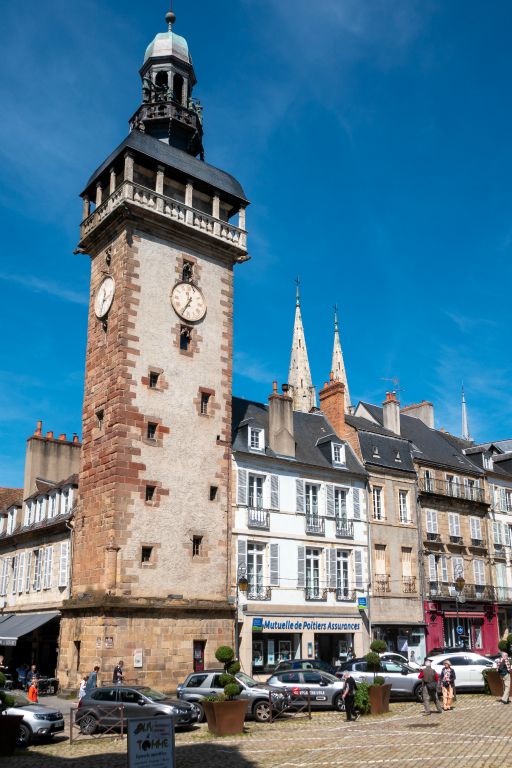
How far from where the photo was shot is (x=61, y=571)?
32500mm

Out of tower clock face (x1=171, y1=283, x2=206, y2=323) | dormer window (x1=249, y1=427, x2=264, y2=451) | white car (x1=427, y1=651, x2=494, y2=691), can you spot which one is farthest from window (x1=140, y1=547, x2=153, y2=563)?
white car (x1=427, y1=651, x2=494, y2=691)

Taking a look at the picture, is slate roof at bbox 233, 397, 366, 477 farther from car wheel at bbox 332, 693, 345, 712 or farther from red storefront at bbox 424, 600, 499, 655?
car wheel at bbox 332, 693, 345, 712

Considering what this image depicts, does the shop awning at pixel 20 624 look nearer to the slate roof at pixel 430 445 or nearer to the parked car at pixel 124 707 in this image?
the parked car at pixel 124 707

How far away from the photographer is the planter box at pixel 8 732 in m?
17.2

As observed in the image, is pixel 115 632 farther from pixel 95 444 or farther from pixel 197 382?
pixel 197 382

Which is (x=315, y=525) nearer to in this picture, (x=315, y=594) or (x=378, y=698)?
(x=315, y=594)

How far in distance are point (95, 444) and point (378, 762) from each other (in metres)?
18.5

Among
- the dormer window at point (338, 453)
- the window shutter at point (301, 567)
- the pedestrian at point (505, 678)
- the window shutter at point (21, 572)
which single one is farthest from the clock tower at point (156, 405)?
the pedestrian at point (505, 678)

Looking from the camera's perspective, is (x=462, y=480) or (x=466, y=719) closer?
(x=466, y=719)

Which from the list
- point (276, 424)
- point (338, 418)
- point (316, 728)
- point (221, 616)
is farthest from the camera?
point (338, 418)

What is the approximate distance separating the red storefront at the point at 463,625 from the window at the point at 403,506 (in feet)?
12.7

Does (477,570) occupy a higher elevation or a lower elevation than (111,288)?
lower

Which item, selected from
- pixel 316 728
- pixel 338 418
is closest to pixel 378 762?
pixel 316 728

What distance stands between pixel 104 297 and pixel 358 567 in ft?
52.2
